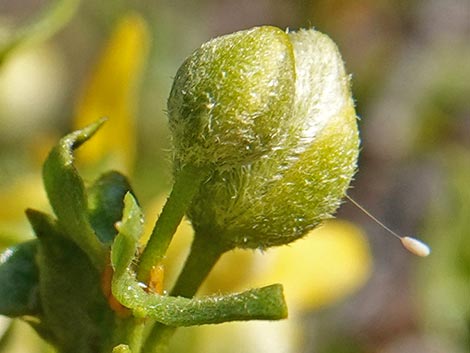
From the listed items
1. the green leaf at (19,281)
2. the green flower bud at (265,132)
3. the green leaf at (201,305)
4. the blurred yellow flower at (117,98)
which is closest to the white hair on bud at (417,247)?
the green flower bud at (265,132)

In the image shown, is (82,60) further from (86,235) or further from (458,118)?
(86,235)

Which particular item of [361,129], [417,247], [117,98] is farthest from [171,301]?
[361,129]

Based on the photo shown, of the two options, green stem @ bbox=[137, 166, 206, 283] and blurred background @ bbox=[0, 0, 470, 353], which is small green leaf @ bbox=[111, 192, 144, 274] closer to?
green stem @ bbox=[137, 166, 206, 283]

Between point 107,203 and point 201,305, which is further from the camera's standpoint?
point 107,203

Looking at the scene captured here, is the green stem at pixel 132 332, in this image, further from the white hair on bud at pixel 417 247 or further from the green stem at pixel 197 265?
the white hair on bud at pixel 417 247

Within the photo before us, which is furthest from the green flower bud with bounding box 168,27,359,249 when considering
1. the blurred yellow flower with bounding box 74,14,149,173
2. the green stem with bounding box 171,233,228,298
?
the blurred yellow flower with bounding box 74,14,149,173

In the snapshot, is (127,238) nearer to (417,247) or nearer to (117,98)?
(417,247)

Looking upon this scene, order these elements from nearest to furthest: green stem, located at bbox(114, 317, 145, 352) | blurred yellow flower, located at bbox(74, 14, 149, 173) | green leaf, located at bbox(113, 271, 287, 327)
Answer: green leaf, located at bbox(113, 271, 287, 327) → green stem, located at bbox(114, 317, 145, 352) → blurred yellow flower, located at bbox(74, 14, 149, 173)
